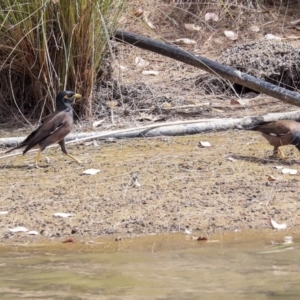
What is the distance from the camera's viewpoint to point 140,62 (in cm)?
1051

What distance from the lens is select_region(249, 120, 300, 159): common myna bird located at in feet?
24.9

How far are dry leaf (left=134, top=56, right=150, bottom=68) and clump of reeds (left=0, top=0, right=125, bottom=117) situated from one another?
1.75 meters

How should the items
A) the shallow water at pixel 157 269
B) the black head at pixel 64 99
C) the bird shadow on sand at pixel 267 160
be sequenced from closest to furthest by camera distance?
the shallow water at pixel 157 269 → the bird shadow on sand at pixel 267 160 → the black head at pixel 64 99

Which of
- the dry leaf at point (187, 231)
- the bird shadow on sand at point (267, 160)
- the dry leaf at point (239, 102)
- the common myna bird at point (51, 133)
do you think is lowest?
the dry leaf at point (239, 102)

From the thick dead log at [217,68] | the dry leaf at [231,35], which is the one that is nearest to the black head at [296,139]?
the thick dead log at [217,68]

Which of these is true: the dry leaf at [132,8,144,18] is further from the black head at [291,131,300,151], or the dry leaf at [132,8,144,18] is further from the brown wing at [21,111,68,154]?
the black head at [291,131,300,151]

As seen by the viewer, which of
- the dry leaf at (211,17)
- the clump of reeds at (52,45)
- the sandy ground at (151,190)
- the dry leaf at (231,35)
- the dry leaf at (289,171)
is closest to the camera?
the sandy ground at (151,190)

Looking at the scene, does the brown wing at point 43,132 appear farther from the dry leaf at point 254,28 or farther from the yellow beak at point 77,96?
the dry leaf at point 254,28

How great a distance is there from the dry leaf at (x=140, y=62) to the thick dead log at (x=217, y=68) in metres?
1.40

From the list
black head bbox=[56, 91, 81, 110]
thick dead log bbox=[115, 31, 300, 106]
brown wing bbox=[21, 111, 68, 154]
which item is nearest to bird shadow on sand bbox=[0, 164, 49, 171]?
brown wing bbox=[21, 111, 68, 154]

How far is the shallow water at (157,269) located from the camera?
4684 mm

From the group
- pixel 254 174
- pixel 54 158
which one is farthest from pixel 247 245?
pixel 54 158

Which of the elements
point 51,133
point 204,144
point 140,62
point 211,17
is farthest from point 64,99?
point 211,17

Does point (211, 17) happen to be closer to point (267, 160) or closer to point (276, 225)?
point (267, 160)
